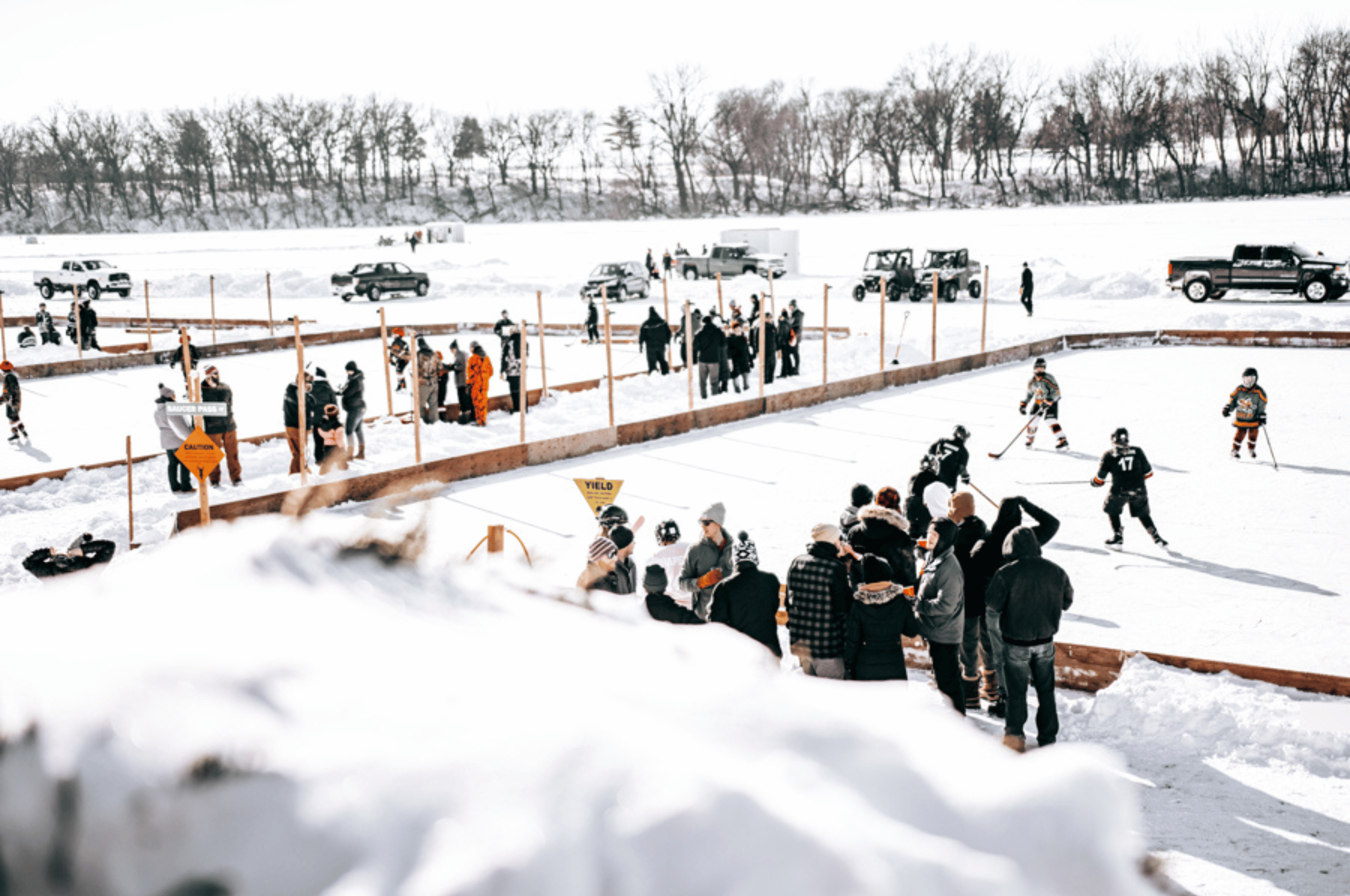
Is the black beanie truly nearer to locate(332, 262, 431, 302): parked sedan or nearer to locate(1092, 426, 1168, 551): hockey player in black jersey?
locate(1092, 426, 1168, 551): hockey player in black jersey

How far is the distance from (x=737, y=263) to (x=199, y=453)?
98.4 feet

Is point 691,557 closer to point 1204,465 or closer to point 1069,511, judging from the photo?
point 1069,511

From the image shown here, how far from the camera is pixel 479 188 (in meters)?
Result: 89.9

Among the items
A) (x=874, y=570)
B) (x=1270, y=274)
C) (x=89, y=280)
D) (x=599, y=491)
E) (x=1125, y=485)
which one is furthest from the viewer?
(x=89, y=280)

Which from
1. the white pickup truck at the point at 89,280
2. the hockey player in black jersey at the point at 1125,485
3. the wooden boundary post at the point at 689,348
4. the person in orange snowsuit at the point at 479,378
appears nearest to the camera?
the hockey player in black jersey at the point at 1125,485

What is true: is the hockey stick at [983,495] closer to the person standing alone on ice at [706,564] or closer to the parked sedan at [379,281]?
the person standing alone on ice at [706,564]

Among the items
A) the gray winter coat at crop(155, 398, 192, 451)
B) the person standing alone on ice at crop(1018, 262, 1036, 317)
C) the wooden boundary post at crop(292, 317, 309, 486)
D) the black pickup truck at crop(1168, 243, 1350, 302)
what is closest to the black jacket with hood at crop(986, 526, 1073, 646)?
the wooden boundary post at crop(292, 317, 309, 486)

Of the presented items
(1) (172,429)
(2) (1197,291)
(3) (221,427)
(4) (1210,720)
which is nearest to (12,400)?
(1) (172,429)

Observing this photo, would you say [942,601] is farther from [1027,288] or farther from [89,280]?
[89,280]

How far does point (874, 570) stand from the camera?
5.36m

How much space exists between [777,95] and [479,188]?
26.2 metres

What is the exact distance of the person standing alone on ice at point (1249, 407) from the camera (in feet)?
38.4

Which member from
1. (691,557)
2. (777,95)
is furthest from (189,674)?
(777,95)

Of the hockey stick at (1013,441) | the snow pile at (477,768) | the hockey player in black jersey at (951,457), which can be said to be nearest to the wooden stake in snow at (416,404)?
the hockey player in black jersey at (951,457)
